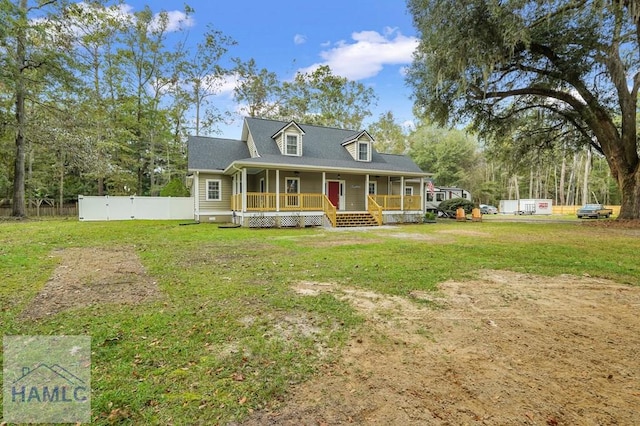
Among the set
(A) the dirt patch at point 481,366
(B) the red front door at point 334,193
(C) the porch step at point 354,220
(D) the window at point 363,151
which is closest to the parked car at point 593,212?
(D) the window at point 363,151

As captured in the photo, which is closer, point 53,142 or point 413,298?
point 413,298

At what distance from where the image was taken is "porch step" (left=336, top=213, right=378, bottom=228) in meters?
15.3

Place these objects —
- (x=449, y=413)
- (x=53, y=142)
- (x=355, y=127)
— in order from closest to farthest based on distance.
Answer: (x=449, y=413), (x=53, y=142), (x=355, y=127)

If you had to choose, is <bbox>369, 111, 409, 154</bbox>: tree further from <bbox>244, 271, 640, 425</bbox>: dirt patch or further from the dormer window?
<bbox>244, 271, 640, 425</bbox>: dirt patch

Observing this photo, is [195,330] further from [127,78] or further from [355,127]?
[355,127]

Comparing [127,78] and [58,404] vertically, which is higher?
[127,78]

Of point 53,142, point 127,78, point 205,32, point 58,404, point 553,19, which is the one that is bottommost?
point 58,404

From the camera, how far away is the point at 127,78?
80.1 ft

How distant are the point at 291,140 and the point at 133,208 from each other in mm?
11136

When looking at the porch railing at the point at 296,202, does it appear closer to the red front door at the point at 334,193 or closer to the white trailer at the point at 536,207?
the red front door at the point at 334,193

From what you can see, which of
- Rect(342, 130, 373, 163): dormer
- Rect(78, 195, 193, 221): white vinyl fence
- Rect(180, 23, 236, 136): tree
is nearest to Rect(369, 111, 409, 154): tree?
Rect(180, 23, 236, 136): tree

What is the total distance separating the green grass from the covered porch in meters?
6.32

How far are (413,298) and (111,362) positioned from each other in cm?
347

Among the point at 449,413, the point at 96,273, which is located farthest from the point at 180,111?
the point at 449,413
